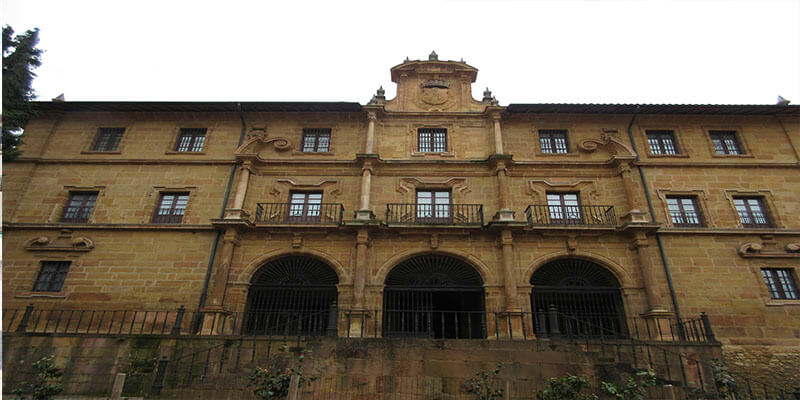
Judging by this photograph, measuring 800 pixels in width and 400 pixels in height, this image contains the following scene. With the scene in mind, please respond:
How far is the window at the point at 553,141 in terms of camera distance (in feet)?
55.0

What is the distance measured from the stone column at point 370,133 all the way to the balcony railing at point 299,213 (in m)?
2.62

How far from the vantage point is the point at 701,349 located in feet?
36.0

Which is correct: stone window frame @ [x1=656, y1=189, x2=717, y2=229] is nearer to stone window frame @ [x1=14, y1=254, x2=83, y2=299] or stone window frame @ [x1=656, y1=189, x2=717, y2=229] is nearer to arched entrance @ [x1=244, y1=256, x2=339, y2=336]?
arched entrance @ [x1=244, y1=256, x2=339, y2=336]

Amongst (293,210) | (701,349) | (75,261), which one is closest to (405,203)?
(293,210)

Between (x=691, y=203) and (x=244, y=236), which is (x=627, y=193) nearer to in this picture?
(x=691, y=203)

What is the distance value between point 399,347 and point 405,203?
6.29 m

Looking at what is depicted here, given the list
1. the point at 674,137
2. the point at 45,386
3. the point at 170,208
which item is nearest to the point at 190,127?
the point at 170,208

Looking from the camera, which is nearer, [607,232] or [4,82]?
[4,82]

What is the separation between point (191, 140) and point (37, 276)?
726 cm

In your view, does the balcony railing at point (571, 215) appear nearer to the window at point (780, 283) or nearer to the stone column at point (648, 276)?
the stone column at point (648, 276)

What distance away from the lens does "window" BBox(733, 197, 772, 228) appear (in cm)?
1480

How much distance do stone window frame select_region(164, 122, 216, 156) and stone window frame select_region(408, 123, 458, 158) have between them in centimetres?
856

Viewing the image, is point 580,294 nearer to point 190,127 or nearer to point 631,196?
point 631,196

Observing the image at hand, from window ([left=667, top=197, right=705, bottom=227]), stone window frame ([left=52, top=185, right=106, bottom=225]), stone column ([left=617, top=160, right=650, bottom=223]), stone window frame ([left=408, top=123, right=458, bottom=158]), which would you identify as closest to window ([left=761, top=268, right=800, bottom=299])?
window ([left=667, top=197, right=705, bottom=227])
